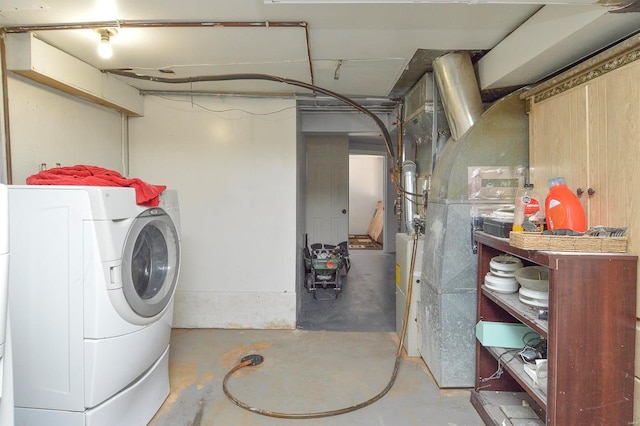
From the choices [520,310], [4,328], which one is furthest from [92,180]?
[520,310]

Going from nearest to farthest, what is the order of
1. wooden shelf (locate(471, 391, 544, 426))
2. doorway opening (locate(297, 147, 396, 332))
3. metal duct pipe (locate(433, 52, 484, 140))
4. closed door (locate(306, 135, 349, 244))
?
wooden shelf (locate(471, 391, 544, 426)), metal duct pipe (locate(433, 52, 484, 140)), doorway opening (locate(297, 147, 396, 332)), closed door (locate(306, 135, 349, 244))

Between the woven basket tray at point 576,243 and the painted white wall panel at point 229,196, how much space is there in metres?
2.18

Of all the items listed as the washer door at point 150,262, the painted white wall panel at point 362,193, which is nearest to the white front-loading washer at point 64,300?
the washer door at point 150,262

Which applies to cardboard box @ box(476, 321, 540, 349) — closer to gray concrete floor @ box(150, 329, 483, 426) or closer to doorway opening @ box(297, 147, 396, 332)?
gray concrete floor @ box(150, 329, 483, 426)

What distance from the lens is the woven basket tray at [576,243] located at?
1335 mm

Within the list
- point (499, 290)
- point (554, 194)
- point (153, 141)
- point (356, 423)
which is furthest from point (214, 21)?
point (356, 423)

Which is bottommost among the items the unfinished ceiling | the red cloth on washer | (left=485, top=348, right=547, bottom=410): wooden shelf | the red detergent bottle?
(left=485, top=348, right=547, bottom=410): wooden shelf

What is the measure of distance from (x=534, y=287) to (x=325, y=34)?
175 cm

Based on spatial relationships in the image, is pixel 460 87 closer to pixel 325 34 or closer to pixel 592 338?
pixel 325 34

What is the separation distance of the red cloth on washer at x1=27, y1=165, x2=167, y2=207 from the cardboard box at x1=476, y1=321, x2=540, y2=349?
77.3 inches

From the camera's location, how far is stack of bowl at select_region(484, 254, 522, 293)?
5.97ft

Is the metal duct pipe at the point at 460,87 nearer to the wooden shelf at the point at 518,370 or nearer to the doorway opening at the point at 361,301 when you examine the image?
the wooden shelf at the point at 518,370

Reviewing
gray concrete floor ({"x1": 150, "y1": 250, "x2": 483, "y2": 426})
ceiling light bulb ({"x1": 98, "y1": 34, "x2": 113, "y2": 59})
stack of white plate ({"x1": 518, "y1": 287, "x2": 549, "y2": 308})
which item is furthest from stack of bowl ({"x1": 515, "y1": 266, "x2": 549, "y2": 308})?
ceiling light bulb ({"x1": 98, "y1": 34, "x2": 113, "y2": 59})

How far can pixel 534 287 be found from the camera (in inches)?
63.3
